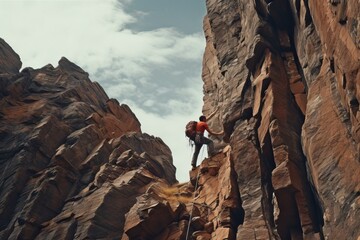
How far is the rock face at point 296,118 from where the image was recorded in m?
16.1

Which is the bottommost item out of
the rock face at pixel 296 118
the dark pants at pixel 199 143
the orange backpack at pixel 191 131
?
the rock face at pixel 296 118

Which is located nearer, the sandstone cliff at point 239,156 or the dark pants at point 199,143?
the sandstone cliff at point 239,156

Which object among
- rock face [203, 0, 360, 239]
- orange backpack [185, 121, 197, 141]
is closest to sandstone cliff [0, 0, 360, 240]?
rock face [203, 0, 360, 239]

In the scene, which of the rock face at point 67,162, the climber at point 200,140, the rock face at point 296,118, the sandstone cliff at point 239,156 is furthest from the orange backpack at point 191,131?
the rock face at point 296,118

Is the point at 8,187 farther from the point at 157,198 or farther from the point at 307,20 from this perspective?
the point at 307,20

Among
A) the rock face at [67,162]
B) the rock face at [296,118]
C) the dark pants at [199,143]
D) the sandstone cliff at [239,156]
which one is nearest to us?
the rock face at [296,118]

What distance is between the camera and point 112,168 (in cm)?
3547

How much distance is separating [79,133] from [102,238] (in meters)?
14.7

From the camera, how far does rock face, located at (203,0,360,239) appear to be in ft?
52.7

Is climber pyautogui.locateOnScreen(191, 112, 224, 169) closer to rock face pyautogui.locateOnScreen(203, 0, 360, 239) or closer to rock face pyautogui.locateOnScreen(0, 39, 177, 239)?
rock face pyautogui.locateOnScreen(0, 39, 177, 239)

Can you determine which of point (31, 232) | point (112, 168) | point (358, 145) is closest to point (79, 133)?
point (112, 168)

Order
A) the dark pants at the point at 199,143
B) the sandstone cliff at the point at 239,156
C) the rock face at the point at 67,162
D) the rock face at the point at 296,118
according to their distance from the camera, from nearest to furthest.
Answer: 1. the rock face at the point at 296,118
2. the sandstone cliff at the point at 239,156
3. the rock face at the point at 67,162
4. the dark pants at the point at 199,143

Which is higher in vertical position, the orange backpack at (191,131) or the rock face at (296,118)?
the orange backpack at (191,131)

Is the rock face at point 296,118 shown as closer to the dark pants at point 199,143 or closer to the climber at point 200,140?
the climber at point 200,140
